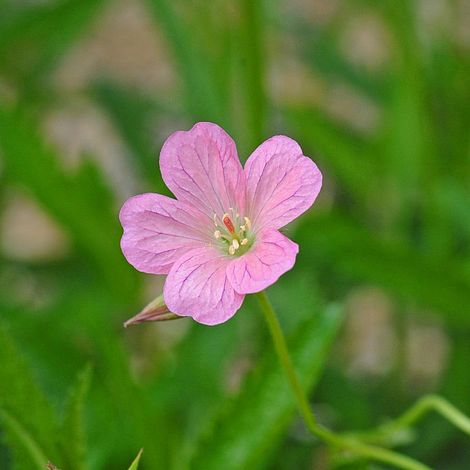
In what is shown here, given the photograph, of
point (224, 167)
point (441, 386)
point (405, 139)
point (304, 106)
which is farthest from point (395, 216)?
point (224, 167)

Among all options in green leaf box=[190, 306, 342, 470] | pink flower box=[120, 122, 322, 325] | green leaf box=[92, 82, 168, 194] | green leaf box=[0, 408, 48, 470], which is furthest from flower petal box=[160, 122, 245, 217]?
green leaf box=[92, 82, 168, 194]

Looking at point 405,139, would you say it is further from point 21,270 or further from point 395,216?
point 21,270

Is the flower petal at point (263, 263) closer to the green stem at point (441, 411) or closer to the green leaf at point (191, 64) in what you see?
the green stem at point (441, 411)

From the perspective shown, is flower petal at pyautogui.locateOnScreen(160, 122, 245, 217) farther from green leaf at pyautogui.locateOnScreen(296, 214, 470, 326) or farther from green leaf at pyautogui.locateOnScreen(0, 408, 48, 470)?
green leaf at pyautogui.locateOnScreen(296, 214, 470, 326)

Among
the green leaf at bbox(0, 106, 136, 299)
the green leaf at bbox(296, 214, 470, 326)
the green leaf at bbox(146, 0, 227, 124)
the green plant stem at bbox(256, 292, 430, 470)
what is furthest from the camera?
the green leaf at bbox(146, 0, 227, 124)

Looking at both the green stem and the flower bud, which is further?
the green stem

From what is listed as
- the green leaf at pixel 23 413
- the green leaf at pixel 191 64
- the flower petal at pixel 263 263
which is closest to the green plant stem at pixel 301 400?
the flower petal at pixel 263 263
